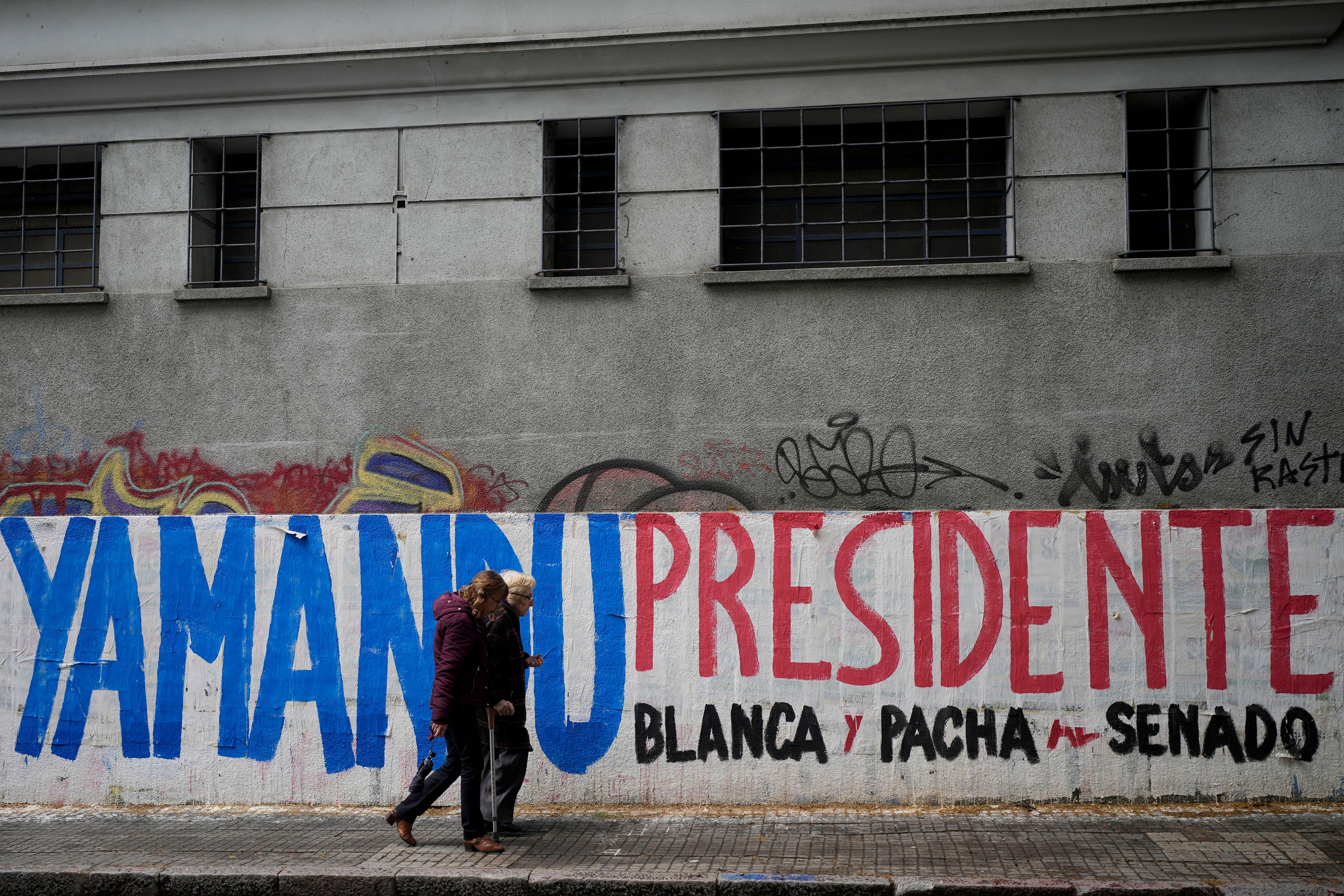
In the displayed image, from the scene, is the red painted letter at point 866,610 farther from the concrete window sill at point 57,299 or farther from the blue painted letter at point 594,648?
the concrete window sill at point 57,299

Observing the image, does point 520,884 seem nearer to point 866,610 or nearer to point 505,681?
point 505,681

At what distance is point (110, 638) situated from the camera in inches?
286

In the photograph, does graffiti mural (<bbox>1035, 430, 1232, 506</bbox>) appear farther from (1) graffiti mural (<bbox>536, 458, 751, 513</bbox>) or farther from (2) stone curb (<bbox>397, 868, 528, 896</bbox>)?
(2) stone curb (<bbox>397, 868, 528, 896</bbox>)

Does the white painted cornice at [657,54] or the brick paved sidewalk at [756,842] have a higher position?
the white painted cornice at [657,54]

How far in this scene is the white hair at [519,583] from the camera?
21.0ft

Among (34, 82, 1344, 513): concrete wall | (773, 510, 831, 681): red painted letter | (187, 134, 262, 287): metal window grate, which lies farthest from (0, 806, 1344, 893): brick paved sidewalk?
(187, 134, 262, 287): metal window grate

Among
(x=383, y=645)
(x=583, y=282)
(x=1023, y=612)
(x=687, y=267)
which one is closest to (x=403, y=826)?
(x=383, y=645)

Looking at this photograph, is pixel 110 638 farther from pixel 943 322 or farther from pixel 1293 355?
pixel 1293 355

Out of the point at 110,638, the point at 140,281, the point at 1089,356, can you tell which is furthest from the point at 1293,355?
the point at 140,281

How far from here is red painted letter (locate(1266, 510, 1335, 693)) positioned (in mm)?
6641

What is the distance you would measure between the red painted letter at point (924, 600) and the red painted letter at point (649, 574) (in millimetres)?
1553

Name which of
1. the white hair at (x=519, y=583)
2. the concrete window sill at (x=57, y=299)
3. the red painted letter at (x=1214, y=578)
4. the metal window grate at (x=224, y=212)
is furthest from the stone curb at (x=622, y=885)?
the concrete window sill at (x=57, y=299)

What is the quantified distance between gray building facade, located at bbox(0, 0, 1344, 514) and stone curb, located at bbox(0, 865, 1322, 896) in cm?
373

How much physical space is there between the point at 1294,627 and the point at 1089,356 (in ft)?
8.76
